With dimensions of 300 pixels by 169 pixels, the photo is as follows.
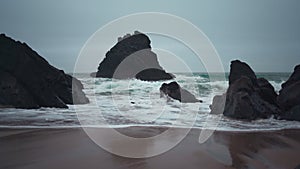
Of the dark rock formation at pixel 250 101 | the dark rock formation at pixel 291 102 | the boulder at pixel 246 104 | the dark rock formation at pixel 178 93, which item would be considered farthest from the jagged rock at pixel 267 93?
the dark rock formation at pixel 178 93

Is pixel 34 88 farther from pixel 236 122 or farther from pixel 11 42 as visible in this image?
pixel 236 122

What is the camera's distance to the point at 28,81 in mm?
10391

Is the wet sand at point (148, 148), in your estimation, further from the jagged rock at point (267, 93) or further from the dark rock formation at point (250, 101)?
the jagged rock at point (267, 93)

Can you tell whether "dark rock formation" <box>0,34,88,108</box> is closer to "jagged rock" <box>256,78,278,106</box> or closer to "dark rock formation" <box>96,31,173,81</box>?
"jagged rock" <box>256,78,278,106</box>

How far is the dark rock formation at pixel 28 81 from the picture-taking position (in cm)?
963

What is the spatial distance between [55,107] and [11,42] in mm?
3882

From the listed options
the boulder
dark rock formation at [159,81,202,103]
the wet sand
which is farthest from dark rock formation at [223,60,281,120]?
dark rock formation at [159,81,202,103]

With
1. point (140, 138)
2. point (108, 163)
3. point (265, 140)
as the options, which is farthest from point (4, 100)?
point (265, 140)

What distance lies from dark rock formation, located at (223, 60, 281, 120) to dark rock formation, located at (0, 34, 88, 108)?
6459 mm

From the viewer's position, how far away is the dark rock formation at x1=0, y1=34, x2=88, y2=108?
9.63 meters

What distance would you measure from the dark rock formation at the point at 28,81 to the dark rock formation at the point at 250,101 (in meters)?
6.46

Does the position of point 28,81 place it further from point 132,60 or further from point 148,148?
point 132,60

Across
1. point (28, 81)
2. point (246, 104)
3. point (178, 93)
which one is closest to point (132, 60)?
point (178, 93)

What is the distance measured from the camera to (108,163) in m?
3.88
